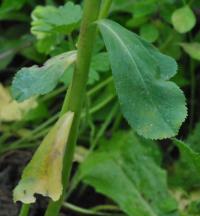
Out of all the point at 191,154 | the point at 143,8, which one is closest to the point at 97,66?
the point at 143,8

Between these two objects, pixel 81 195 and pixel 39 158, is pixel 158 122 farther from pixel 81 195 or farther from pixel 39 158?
pixel 81 195

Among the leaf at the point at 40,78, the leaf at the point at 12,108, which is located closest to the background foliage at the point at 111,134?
the leaf at the point at 12,108

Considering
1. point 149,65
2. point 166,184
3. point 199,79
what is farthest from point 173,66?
point 199,79

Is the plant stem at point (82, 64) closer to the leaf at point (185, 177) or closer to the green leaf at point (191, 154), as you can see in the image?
the green leaf at point (191, 154)

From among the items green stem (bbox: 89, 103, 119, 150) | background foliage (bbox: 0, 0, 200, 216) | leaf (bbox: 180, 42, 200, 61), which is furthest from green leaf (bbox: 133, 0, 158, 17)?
green stem (bbox: 89, 103, 119, 150)

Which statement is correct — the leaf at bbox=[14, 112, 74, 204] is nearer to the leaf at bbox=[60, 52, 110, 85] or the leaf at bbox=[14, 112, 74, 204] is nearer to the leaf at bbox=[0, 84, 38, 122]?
the leaf at bbox=[60, 52, 110, 85]

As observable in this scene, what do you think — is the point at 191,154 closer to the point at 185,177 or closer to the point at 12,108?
the point at 185,177
